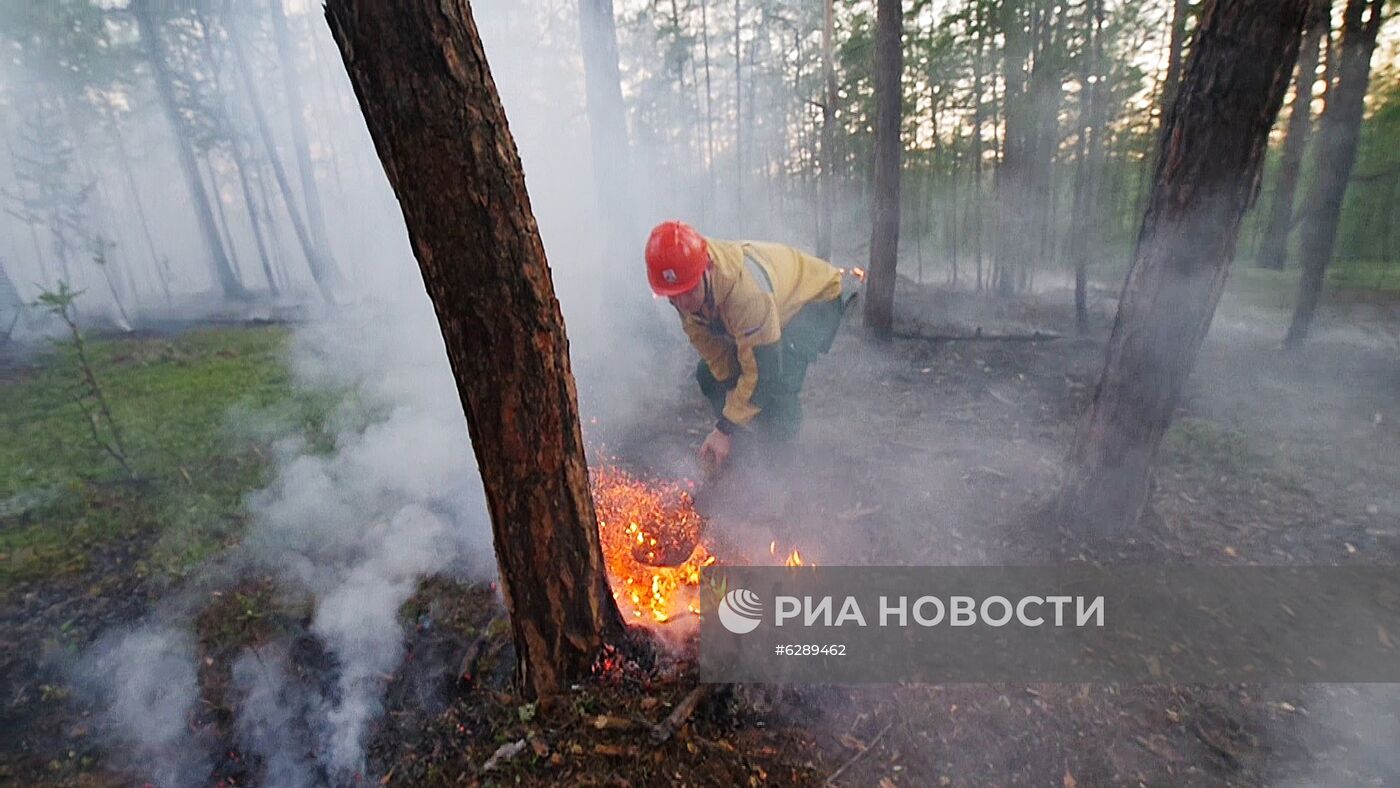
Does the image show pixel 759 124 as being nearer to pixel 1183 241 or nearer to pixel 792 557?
pixel 1183 241

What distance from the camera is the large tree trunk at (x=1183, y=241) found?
3.03m

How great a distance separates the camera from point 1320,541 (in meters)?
4.00

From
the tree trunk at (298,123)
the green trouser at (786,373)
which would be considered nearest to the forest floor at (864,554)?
the green trouser at (786,373)

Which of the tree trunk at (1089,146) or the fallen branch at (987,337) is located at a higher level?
the tree trunk at (1089,146)

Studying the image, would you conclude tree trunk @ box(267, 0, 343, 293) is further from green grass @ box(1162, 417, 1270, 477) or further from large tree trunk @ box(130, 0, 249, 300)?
green grass @ box(1162, 417, 1270, 477)

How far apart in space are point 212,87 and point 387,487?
24.1 m

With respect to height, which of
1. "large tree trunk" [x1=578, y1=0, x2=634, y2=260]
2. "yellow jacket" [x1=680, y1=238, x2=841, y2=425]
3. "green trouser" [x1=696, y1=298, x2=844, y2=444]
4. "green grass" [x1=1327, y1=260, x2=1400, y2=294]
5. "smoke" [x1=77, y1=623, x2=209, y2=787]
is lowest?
"smoke" [x1=77, y1=623, x2=209, y2=787]

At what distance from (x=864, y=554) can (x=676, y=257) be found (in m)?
2.43

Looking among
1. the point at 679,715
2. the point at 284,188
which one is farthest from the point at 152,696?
the point at 284,188

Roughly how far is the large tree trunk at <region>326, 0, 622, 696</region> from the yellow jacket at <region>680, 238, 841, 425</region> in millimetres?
1581

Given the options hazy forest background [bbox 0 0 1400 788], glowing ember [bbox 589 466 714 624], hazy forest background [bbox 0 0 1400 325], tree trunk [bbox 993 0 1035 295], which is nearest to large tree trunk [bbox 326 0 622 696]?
hazy forest background [bbox 0 0 1400 788]

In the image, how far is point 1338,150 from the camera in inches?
301

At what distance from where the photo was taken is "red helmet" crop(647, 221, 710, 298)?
11.4 ft

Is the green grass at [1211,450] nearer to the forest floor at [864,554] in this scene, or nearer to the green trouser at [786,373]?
the forest floor at [864,554]
